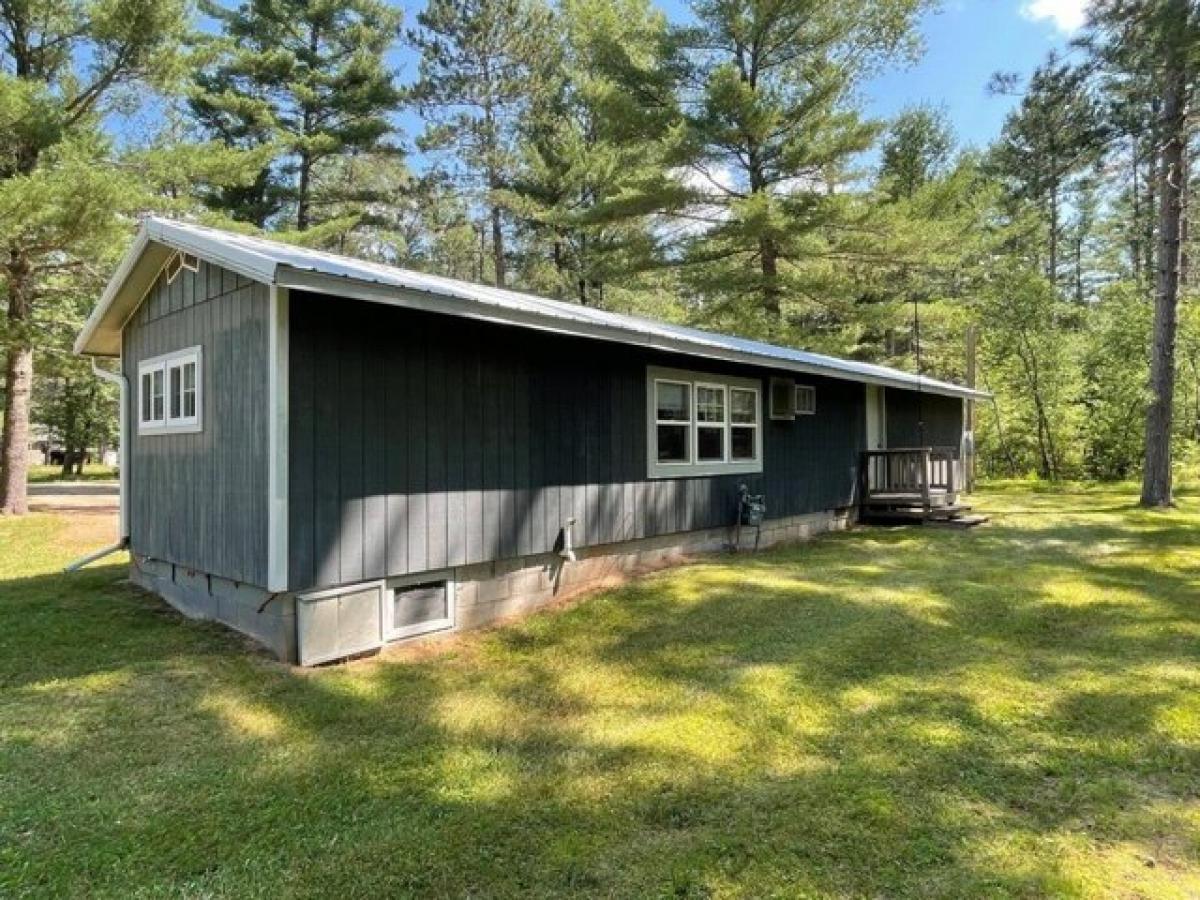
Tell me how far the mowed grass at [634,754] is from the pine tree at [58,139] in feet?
21.4

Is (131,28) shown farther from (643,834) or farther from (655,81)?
(643,834)

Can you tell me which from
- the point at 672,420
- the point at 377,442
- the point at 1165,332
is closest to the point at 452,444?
the point at 377,442

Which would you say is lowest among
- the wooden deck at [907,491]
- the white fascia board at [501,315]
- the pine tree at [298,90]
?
the wooden deck at [907,491]

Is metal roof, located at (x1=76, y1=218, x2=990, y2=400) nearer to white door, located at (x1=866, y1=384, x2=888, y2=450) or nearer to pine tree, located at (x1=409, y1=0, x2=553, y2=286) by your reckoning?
white door, located at (x1=866, y1=384, x2=888, y2=450)

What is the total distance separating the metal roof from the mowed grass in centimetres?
227

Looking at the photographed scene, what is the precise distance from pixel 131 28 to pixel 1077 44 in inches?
536

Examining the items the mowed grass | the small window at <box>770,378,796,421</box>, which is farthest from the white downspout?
the small window at <box>770,378,796,421</box>

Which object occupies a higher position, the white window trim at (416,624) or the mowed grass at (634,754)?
the white window trim at (416,624)

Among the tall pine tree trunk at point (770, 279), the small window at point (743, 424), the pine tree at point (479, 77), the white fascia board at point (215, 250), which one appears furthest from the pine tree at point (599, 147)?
the white fascia board at point (215, 250)

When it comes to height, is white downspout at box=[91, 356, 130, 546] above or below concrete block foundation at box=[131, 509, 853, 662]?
above

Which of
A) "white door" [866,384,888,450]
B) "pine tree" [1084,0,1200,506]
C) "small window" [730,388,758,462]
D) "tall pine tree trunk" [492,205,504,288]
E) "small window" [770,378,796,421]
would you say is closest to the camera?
"pine tree" [1084,0,1200,506]

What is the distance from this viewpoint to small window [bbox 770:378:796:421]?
29.3 feet

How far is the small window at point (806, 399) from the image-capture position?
939cm

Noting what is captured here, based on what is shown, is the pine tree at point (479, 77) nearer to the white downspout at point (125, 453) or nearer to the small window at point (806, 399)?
the small window at point (806, 399)
